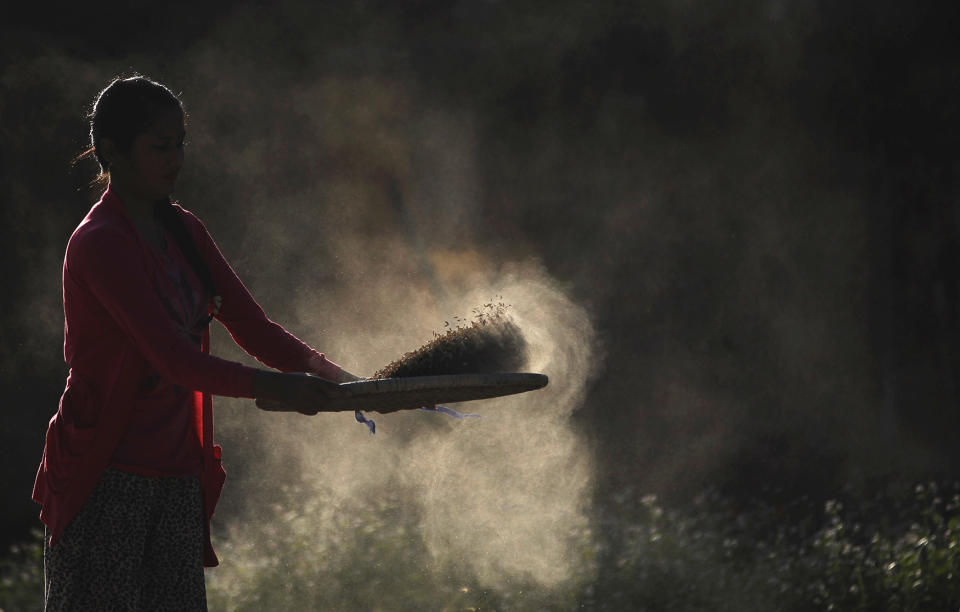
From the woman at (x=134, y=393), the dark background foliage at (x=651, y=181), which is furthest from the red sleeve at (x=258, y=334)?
the dark background foliage at (x=651, y=181)

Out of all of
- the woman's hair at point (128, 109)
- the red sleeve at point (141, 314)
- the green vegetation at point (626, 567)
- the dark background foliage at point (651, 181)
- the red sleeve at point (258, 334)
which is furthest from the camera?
the dark background foliage at point (651, 181)

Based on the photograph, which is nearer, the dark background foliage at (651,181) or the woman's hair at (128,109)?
the woman's hair at (128,109)

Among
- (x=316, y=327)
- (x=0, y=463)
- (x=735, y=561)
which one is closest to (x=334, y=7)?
(x=316, y=327)

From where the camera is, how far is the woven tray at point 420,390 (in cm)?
233

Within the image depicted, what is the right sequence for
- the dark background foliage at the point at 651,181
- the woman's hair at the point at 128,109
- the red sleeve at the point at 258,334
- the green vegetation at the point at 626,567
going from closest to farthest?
the woman's hair at the point at 128,109 → the red sleeve at the point at 258,334 → the green vegetation at the point at 626,567 → the dark background foliage at the point at 651,181

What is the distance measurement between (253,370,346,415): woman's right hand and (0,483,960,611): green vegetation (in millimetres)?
2397

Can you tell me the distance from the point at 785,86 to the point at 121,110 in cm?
437

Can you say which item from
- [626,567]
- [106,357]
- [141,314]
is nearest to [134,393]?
[106,357]

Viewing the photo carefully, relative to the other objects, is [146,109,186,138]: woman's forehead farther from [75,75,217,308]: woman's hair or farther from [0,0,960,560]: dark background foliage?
[0,0,960,560]: dark background foliage

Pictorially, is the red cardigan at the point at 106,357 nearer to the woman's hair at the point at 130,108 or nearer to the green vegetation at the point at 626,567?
the woman's hair at the point at 130,108

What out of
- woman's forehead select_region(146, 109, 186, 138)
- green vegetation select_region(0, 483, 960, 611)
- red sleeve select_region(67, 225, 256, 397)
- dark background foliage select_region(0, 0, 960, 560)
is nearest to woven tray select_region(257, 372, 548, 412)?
red sleeve select_region(67, 225, 256, 397)

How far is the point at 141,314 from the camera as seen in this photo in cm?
219

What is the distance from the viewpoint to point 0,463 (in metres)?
5.75

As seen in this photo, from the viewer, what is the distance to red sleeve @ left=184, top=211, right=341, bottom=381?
2658mm
